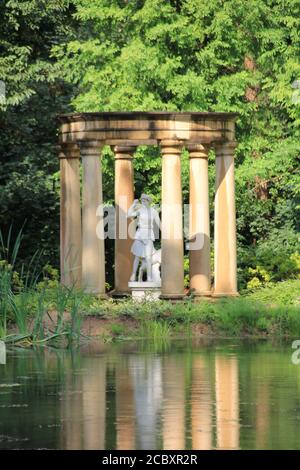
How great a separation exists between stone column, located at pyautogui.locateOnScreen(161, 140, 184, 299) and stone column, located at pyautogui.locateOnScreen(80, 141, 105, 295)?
5.25ft

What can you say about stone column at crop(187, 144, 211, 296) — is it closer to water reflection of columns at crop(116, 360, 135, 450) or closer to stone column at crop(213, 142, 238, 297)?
stone column at crop(213, 142, 238, 297)

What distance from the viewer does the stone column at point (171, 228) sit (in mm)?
36781

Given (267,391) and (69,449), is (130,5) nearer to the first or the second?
(267,391)

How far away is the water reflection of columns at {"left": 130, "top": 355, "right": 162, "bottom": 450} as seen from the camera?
15206 mm

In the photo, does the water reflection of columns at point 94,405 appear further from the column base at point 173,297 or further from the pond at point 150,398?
the column base at point 173,297

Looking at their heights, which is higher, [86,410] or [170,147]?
[170,147]

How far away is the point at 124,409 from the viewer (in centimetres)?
1781

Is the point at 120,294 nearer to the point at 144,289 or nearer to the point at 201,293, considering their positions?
the point at 144,289

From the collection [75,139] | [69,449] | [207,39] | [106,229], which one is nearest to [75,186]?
[75,139]

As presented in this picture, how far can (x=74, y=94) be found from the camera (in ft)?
161

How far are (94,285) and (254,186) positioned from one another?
12786mm

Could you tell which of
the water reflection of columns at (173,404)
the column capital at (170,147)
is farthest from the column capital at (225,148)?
the water reflection of columns at (173,404)

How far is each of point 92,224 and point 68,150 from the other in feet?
9.42

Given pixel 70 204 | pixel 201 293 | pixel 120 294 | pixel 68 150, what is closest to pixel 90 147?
pixel 68 150
